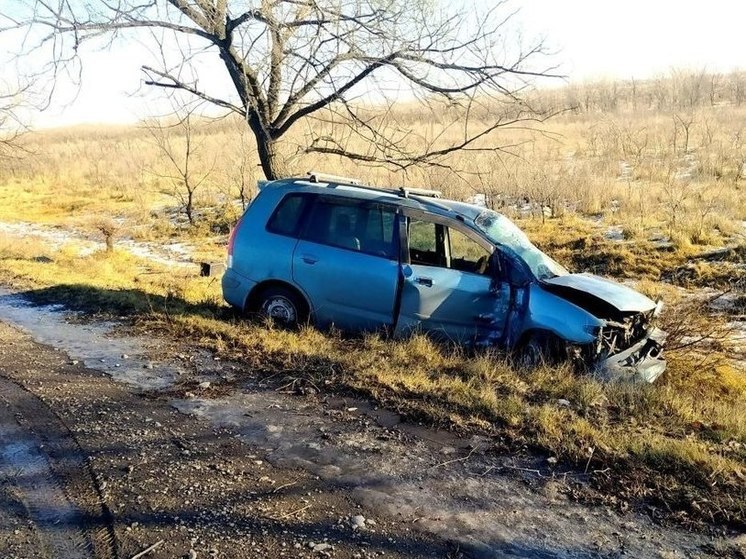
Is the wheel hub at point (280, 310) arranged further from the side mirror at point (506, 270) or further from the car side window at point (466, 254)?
the side mirror at point (506, 270)

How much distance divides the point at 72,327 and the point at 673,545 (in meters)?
6.30

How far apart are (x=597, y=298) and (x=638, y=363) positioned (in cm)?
74

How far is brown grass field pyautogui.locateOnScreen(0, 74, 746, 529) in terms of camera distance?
166 inches

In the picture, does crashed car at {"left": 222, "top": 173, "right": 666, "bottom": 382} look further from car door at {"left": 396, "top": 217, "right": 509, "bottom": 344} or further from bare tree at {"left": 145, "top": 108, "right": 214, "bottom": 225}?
bare tree at {"left": 145, "top": 108, "right": 214, "bottom": 225}

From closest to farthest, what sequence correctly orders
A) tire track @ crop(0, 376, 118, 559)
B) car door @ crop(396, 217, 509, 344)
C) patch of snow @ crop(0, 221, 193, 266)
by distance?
tire track @ crop(0, 376, 118, 559), car door @ crop(396, 217, 509, 344), patch of snow @ crop(0, 221, 193, 266)

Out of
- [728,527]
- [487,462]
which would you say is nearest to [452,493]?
[487,462]

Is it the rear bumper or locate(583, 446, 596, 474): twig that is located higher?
the rear bumper

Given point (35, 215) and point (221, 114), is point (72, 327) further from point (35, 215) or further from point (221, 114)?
point (35, 215)

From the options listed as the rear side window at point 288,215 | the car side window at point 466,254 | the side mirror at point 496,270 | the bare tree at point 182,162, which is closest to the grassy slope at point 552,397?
the side mirror at point 496,270

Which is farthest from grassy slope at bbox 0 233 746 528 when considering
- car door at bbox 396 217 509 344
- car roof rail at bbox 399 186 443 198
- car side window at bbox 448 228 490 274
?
car roof rail at bbox 399 186 443 198

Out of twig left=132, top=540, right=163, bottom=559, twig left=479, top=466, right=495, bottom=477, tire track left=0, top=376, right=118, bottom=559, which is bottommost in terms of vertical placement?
twig left=479, top=466, right=495, bottom=477

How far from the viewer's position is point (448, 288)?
21.7ft

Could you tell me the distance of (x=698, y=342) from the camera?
727 cm

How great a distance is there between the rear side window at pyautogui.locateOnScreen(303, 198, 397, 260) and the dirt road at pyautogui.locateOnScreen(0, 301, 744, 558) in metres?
2.25
